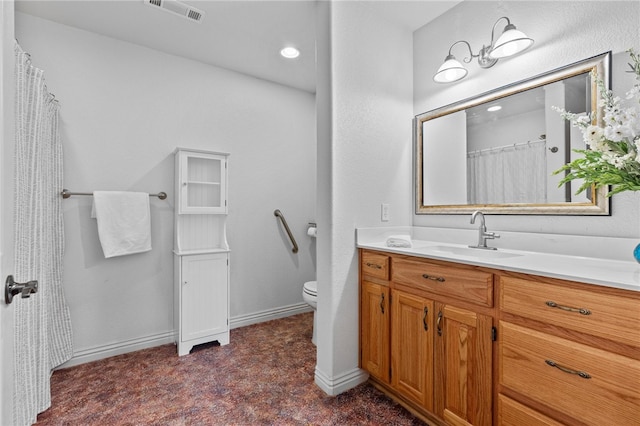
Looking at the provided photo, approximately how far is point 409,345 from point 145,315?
7.13 ft

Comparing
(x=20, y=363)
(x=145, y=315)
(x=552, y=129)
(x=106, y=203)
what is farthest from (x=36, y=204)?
(x=552, y=129)

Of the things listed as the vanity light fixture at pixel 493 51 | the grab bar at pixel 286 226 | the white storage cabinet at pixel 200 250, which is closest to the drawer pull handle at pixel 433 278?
the vanity light fixture at pixel 493 51

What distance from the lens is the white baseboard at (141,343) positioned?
7.40 feet

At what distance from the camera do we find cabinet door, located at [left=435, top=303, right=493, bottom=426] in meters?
1.30

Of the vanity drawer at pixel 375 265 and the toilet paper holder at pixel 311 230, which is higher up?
the toilet paper holder at pixel 311 230

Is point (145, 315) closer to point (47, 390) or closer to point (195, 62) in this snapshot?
point (47, 390)

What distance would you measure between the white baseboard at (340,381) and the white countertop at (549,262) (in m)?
0.85

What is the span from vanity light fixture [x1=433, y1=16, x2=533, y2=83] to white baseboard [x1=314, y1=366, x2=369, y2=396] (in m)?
2.03

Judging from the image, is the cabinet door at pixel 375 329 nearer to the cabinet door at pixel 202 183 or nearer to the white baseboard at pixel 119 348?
the cabinet door at pixel 202 183

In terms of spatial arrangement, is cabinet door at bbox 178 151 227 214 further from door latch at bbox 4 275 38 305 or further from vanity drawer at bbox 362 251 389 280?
door latch at bbox 4 275 38 305

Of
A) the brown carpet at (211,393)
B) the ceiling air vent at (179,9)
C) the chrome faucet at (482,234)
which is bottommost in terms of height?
the brown carpet at (211,393)

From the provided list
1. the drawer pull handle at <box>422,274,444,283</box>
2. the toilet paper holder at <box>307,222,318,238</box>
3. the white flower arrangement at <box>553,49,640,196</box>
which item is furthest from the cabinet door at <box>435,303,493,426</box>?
the toilet paper holder at <box>307,222,318,238</box>

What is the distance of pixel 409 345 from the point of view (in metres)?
1.66

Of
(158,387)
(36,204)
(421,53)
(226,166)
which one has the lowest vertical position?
(158,387)
